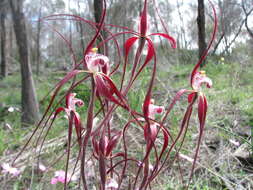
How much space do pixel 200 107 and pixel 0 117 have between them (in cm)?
344

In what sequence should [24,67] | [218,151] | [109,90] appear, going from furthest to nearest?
[24,67]
[218,151]
[109,90]

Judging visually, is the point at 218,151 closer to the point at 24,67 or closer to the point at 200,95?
the point at 200,95

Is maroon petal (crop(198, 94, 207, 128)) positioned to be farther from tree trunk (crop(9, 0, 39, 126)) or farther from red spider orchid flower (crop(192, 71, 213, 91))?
tree trunk (crop(9, 0, 39, 126))

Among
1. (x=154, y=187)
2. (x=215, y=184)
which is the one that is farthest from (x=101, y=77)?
(x=215, y=184)

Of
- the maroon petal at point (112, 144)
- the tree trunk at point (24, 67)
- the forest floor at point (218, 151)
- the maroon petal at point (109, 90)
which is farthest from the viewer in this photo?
the tree trunk at point (24, 67)

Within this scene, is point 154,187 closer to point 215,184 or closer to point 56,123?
point 215,184

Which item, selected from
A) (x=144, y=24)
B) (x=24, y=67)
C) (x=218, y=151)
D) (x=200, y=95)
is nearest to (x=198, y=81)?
(x=200, y=95)

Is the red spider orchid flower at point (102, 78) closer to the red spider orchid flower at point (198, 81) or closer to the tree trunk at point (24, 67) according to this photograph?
the red spider orchid flower at point (198, 81)

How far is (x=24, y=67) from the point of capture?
2613 mm

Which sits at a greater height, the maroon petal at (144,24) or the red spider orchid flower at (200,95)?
the maroon petal at (144,24)

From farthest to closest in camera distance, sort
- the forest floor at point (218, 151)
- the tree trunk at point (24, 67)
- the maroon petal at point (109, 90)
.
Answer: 1. the tree trunk at point (24, 67)
2. the forest floor at point (218, 151)
3. the maroon petal at point (109, 90)

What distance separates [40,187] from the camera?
1.04m

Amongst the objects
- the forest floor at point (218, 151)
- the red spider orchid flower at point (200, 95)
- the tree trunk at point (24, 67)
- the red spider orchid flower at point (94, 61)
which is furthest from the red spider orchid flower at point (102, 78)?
the tree trunk at point (24, 67)

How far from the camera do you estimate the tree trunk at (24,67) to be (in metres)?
2.47
